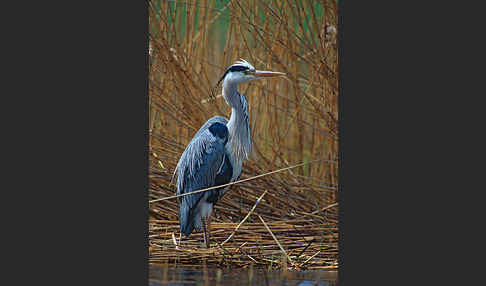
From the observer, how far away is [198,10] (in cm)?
705

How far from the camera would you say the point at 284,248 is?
6691 mm

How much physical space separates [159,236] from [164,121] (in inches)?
41.1

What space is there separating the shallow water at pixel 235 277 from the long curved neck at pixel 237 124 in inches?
38.9

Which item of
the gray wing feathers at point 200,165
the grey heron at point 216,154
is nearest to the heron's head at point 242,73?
the grey heron at point 216,154

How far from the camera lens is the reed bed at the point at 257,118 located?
22.2 ft

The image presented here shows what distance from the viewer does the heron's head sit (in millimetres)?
6723

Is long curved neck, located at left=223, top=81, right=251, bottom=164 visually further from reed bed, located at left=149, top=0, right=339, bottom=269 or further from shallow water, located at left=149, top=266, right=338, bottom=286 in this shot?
shallow water, located at left=149, top=266, right=338, bottom=286

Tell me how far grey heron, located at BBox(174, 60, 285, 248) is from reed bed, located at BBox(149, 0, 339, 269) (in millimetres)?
88

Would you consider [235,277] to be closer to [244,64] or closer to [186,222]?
[186,222]

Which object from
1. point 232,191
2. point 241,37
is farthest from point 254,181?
point 241,37

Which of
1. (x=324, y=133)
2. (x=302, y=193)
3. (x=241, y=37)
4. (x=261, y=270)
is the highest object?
(x=241, y=37)

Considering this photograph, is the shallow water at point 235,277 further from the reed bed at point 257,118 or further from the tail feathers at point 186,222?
the tail feathers at point 186,222

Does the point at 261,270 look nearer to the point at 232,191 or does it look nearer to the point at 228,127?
the point at 232,191

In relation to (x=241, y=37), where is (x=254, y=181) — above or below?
below
